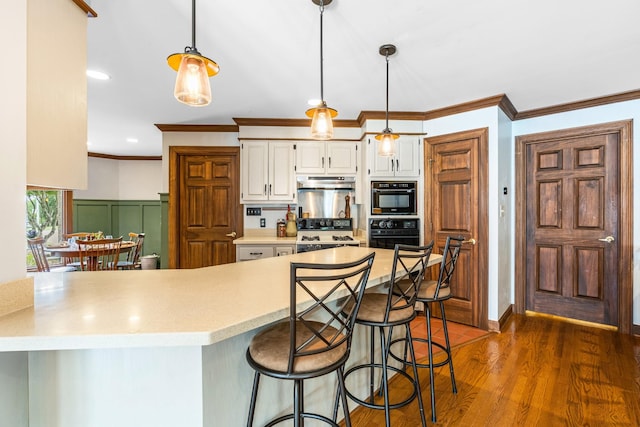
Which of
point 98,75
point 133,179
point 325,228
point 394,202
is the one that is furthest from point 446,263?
point 133,179

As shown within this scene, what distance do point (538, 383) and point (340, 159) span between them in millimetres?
2888

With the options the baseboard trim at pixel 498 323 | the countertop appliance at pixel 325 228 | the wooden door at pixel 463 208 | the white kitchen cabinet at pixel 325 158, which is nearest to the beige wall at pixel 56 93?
the white kitchen cabinet at pixel 325 158

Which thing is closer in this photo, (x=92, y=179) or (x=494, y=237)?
(x=494, y=237)

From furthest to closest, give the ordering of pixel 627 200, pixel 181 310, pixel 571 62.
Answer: pixel 627 200 < pixel 571 62 < pixel 181 310

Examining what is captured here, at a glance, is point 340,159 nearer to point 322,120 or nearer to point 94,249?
point 322,120

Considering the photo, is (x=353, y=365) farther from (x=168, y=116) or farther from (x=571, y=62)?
(x=168, y=116)

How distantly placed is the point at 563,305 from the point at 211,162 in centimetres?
469

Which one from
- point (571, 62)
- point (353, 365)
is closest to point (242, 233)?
point (353, 365)

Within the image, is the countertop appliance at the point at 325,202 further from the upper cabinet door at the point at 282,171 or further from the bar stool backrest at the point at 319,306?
the bar stool backrest at the point at 319,306

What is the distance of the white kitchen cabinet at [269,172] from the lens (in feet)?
12.9

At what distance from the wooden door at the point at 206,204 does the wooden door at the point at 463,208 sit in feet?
8.48

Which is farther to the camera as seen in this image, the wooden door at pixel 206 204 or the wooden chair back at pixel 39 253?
the wooden door at pixel 206 204

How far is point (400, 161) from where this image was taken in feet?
12.0

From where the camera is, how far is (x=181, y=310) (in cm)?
108
